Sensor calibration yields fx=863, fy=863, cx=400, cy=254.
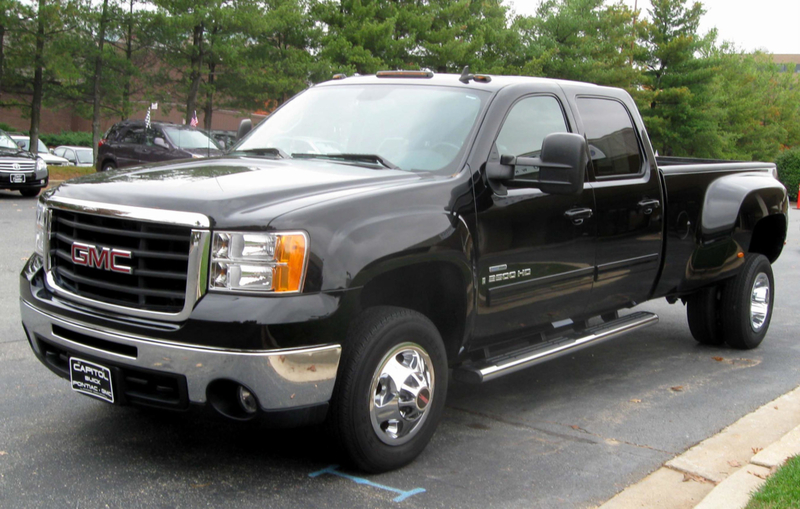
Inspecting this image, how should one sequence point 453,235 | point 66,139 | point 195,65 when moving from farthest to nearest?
point 66,139
point 195,65
point 453,235

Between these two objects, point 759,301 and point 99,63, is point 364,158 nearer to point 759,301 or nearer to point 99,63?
point 759,301

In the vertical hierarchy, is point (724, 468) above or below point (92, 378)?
below

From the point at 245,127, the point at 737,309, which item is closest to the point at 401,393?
the point at 245,127

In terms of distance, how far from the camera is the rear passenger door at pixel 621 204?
17.7 feet

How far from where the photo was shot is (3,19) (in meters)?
25.0

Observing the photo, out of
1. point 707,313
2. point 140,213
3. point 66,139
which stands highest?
point 140,213

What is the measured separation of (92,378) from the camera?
375cm

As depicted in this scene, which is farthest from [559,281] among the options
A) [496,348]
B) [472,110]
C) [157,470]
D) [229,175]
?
[157,470]

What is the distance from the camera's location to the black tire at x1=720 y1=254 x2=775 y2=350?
6789 mm

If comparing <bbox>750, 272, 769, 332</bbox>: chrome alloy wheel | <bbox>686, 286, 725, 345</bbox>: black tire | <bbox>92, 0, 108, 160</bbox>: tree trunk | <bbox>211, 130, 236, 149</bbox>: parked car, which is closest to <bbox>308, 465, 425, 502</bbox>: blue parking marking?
<bbox>686, 286, 725, 345</bbox>: black tire

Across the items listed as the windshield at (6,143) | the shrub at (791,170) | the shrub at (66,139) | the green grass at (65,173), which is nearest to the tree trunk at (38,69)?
the green grass at (65,173)

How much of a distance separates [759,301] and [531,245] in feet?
10.6

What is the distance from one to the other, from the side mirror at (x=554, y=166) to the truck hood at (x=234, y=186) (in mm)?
536

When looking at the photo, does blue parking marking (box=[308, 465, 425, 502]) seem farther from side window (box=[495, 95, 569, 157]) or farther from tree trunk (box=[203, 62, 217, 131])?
tree trunk (box=[203, 62, 217, 131])
